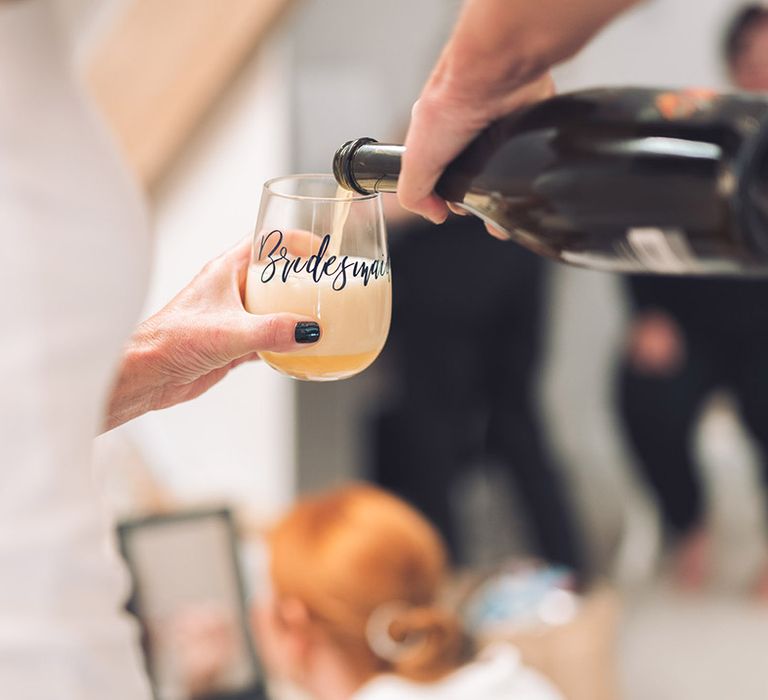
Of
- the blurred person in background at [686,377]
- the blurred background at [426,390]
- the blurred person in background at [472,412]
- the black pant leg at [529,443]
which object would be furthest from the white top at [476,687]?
the blurred person in background at [686,377]

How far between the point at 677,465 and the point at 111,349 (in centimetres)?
280

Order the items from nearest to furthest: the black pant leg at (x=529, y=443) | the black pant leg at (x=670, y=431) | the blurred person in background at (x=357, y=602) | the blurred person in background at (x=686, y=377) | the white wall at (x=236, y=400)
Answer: the blurred person in background at (x=357, y=602) < the white wall at (x=236, y=400) < the black pant leg at (x=529, y=443) < the blurred person in background at (x=686, y=377) < the black pant leg at (x=670, y=431)

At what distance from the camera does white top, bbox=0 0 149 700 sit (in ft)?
1.21

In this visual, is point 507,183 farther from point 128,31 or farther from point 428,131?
point 128,31

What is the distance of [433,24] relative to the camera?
2.45 meters

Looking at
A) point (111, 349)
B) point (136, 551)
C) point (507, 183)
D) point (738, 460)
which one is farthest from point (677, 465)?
point (111, 349)

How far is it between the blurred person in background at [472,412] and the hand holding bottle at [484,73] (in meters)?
1.84

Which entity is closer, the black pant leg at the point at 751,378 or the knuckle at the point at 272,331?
the knuckle at the point at 272,331

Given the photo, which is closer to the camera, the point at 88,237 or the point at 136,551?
the point at 88,237

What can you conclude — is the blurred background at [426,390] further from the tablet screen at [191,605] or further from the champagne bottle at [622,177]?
the champagne bottle at [622,177]

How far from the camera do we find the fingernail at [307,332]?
557 millimetres

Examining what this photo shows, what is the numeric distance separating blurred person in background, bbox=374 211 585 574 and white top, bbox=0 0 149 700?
6.67 ft

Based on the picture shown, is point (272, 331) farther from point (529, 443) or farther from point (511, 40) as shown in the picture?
point (529, 443)

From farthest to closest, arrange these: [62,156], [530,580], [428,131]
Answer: [530,580], [428,131], [62,156]
